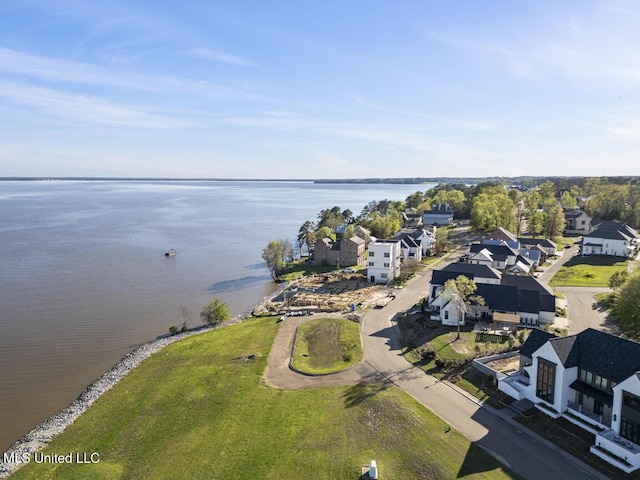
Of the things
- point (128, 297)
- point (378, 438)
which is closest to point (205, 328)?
point (128, 297)

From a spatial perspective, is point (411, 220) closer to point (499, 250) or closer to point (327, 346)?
point (499, 250)

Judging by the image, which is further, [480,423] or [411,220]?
[411,220]

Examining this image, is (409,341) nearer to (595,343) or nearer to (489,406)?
(489,406)

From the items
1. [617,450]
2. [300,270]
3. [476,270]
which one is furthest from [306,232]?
[617,450]

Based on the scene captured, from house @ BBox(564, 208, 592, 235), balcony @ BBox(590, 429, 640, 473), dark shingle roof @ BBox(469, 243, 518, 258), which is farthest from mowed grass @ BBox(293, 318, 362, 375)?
house @ BBox(564, 208, 592, 235)

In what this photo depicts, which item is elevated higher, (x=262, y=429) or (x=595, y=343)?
(x=595, y=343)

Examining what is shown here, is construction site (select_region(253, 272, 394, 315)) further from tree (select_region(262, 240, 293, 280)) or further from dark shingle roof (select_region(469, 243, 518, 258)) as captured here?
dark shingle roof (select_region(469, 243, 518, 258))
